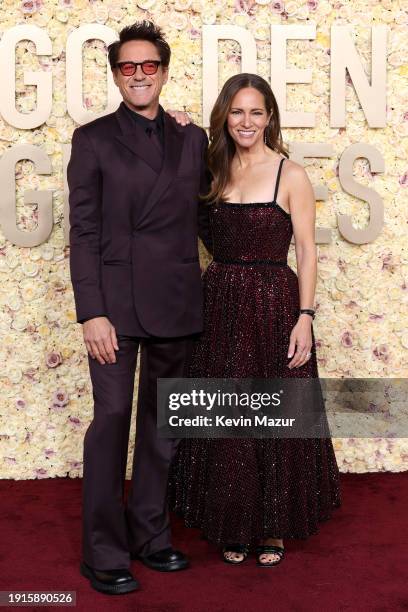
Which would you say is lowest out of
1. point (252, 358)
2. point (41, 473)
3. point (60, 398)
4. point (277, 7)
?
point (41, 473)

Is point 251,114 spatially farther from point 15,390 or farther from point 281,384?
point 15,390

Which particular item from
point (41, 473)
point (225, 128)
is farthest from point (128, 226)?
point (41, 473)

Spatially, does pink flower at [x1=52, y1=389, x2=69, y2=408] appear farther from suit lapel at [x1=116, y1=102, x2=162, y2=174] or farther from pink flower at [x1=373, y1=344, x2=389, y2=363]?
suit lapel at [x1=116, y1=102, x2=162, y2=174]

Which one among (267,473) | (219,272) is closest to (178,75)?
(219,272)

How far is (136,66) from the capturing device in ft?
9.05

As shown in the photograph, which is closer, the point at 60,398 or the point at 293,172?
the point at 293,172

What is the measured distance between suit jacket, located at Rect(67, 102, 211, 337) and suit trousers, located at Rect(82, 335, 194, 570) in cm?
12

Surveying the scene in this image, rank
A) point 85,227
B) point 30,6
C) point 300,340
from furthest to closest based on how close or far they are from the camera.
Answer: point 30,6 → point 300,340 → point 85,227

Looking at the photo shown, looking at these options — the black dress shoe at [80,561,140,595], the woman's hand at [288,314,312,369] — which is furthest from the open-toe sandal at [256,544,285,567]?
the woman's hand at [288,314,312,369]

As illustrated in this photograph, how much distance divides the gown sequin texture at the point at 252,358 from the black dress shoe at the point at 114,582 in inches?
14.1

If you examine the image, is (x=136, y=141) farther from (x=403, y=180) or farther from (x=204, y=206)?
(x=403, y=180)

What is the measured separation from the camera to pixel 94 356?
2.81 m

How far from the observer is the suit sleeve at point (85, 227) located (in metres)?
2.73

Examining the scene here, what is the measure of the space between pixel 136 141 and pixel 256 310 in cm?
72
